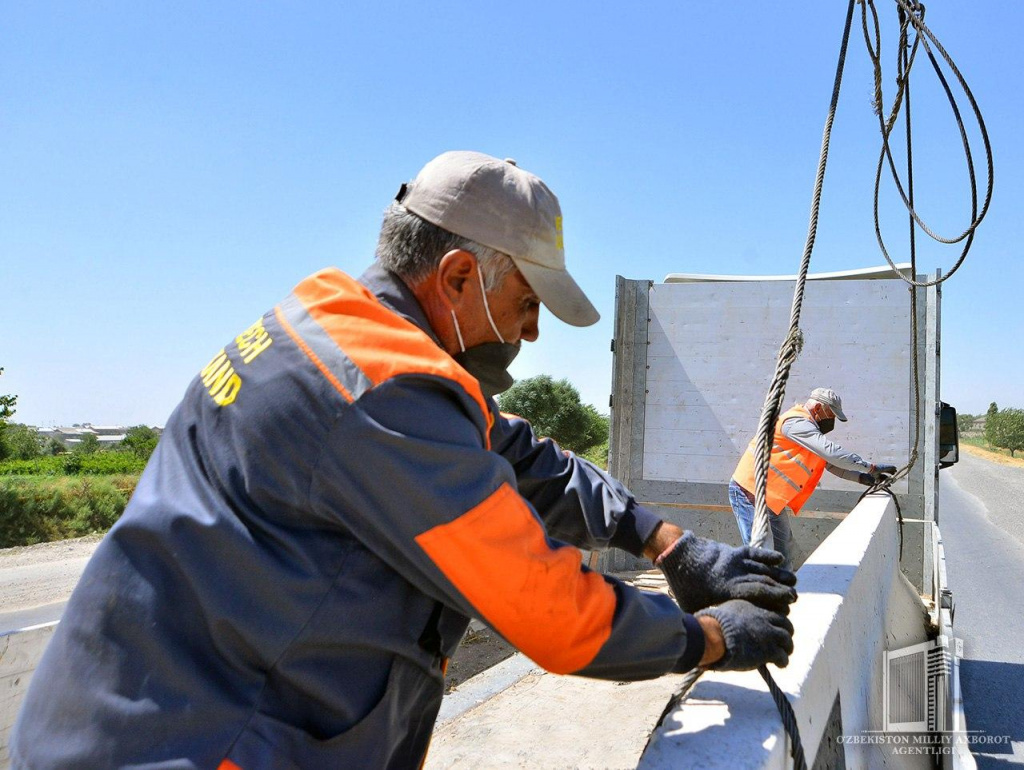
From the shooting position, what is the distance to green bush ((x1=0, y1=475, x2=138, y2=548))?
1645 centimetres

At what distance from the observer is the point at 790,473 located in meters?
6.00

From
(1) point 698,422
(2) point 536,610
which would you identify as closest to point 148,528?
(2) point 536,610

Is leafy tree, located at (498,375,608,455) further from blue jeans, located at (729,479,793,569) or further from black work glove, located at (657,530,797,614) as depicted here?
black work glove, located at (657,530,797,614)

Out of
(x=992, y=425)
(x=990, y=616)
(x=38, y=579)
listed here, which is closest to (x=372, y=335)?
(x=990, y=616)

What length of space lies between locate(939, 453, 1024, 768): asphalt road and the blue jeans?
176 cm

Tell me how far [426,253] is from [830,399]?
524 centimetres

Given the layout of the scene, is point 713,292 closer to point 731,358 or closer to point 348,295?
point 731,358

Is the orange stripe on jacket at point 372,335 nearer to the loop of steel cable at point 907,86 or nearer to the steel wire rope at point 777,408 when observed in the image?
the steel wire rope at point 777,408

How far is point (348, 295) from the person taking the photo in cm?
133

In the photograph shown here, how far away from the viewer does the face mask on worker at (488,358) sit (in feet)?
5.17

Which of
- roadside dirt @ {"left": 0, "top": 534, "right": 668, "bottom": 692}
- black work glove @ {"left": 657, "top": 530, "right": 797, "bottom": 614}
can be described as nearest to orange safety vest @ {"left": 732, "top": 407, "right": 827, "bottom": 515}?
roadside dirt @ {"left": 0, "top": 534, "right": 668, "bottom": 692}

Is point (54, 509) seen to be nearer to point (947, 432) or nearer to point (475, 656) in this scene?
point (475, 656)

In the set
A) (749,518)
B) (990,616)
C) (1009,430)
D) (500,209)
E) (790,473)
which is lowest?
(1009,430)

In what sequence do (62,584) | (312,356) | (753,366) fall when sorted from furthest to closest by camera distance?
1. (62,584)
2. (753,366)
3. (312,356)
